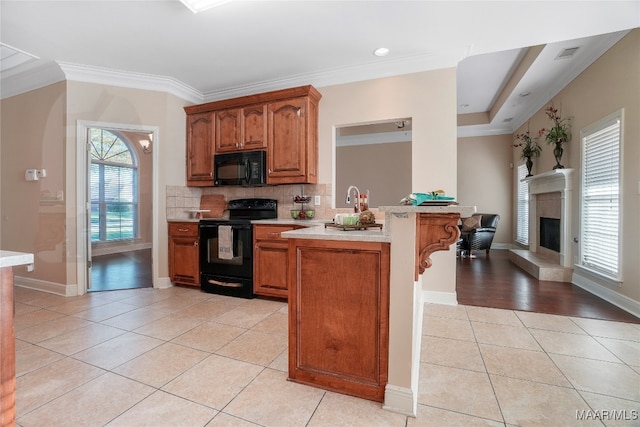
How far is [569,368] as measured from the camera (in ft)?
6.05

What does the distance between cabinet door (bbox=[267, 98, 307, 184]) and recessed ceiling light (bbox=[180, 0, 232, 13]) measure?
1.25 m

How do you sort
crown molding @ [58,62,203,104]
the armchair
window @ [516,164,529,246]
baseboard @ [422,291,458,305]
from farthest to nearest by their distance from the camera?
window @ [516,164,529,246], the armchair, crown molding @ [58,62,203,104], baseboard @ [422,291,458,305]

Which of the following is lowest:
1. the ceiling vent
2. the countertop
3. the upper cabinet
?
the countertop

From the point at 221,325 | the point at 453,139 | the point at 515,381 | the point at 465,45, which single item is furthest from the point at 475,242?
the point at 221,325

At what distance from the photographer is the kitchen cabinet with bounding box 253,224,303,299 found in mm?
3125

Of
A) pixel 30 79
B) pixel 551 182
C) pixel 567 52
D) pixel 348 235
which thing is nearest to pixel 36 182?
pixel 30 79

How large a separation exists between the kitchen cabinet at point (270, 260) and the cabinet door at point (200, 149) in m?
1.26

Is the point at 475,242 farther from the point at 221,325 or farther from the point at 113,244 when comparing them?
the point at 113,244

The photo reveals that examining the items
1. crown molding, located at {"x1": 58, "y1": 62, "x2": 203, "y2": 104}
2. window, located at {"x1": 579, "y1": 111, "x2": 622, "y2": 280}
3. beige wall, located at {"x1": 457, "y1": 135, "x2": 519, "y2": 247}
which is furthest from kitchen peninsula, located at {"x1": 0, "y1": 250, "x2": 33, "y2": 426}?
beige wall, located at {"x1": 457, "y1": 135, "x2": 519, "y2": 247}

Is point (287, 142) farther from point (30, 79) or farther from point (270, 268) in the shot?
point (30, 79)

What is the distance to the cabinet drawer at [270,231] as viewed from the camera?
10.3 feet

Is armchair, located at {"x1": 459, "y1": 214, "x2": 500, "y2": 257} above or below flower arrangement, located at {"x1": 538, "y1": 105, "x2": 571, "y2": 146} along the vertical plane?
below

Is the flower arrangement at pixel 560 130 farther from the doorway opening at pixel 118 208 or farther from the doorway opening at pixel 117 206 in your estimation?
the doorway opening at pixel 118 208

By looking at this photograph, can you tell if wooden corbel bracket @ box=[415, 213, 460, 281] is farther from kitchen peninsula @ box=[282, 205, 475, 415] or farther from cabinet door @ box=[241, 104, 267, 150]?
cabinet door @ box=[241, 104, 267, 150]
